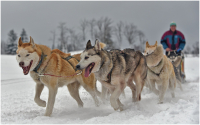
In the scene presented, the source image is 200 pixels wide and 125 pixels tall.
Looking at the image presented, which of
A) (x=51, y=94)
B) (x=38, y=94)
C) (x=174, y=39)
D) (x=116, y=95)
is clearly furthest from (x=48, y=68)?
(x=174, y=39)

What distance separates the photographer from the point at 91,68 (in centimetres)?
341

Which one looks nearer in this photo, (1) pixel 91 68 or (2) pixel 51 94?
(1) pixel 91 68

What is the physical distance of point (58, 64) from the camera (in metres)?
4.30

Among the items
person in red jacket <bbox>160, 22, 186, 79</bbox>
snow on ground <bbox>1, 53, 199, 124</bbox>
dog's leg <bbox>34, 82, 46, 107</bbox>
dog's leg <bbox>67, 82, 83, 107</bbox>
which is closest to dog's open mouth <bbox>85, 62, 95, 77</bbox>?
snow on ground <bbox>1, 53, 199, 124</bbox>

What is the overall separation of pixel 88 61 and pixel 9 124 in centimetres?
199

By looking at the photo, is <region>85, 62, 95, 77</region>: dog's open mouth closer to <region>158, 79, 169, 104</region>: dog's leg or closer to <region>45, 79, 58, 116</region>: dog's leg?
<region>45, 79, 58, 116</region>: dog's leg

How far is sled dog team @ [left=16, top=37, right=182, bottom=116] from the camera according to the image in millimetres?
3538

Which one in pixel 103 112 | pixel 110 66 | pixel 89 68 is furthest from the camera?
pixel 103 112

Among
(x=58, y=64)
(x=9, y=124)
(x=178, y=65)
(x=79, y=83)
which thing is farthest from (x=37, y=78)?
(x=178, y=65)

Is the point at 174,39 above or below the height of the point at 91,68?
above

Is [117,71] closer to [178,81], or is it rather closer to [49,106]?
[49,106]

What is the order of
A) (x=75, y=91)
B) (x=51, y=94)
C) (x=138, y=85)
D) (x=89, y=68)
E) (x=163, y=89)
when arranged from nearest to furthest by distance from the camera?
1. (x=89, y=68)
2. (x=51, y=94)
3. (x=138, y=85)
4. (x=163, y=89)
5. (x=75, y=91)

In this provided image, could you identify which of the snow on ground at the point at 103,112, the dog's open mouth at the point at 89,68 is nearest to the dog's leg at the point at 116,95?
the snow on ground at the point at 103,112

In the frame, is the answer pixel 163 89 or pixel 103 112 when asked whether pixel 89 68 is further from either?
pixel 163 89
